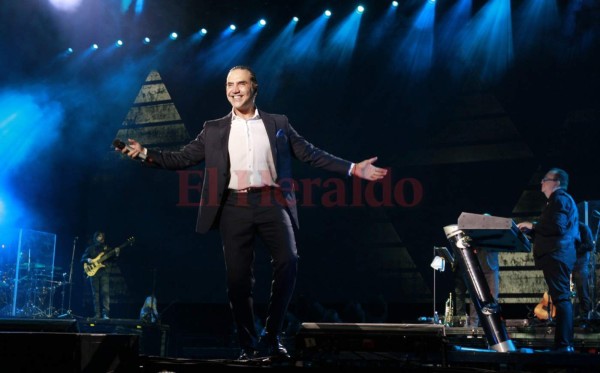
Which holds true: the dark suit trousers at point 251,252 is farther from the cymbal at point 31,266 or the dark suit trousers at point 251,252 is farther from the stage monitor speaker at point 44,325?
the cymbal at point 31,266

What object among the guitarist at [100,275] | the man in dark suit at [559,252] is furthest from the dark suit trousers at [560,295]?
the guitarist at [100,275]

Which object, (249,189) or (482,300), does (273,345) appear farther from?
(482,300)

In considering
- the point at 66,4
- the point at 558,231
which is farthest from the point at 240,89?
the point at 66,4

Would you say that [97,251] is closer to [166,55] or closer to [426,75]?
[166,55]

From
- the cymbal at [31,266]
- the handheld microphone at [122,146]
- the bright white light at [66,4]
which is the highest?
the bright white light at [66,4]

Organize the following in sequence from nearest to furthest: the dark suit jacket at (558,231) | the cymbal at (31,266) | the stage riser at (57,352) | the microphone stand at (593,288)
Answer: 1. the stage riser at (57,352)
2. the dark suit jacket at (558,231)
3. the microphone stand at (593,288)
4. the cymbal at (31,266)

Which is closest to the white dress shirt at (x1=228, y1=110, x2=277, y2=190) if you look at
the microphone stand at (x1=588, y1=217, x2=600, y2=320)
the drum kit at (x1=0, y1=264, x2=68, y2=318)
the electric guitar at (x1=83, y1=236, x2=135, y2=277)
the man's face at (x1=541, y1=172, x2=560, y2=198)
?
the man's face at (x1=541, y1=172, x2=560, y2=198)

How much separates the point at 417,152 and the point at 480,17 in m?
2.49

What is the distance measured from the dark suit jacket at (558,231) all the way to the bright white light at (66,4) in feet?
31.0

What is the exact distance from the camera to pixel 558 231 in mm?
6066

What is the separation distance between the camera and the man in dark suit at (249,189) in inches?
158

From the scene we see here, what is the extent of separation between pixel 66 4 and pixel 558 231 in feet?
32.0

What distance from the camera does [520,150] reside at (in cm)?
1028

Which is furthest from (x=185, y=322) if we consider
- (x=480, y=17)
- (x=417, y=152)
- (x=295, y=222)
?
(x=295, y=222)
